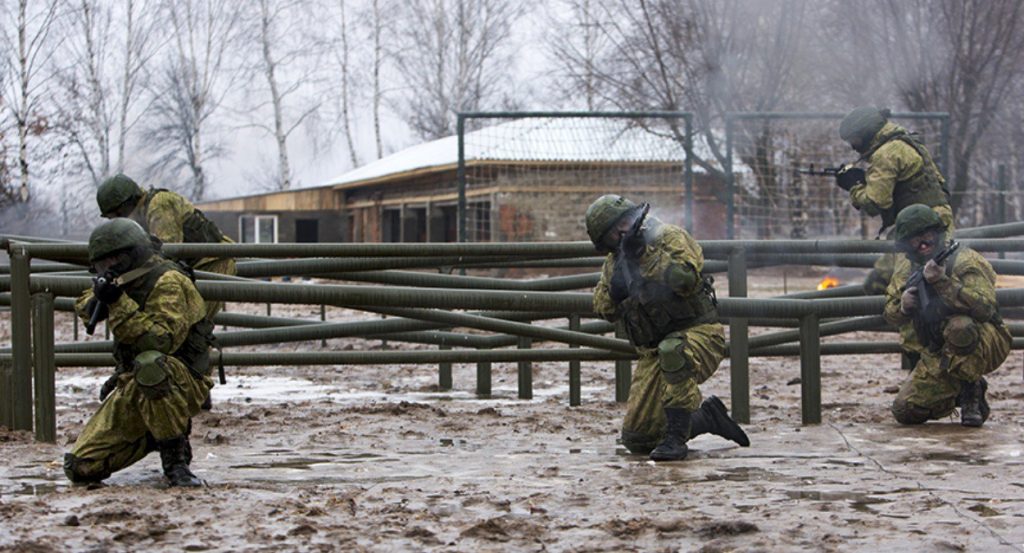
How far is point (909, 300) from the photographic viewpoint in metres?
7.11

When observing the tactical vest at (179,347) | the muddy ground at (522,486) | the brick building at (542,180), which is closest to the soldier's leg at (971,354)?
the muddy ground at (522,486)

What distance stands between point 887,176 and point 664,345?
2.51 meters

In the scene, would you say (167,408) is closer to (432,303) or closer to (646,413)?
(432,303)

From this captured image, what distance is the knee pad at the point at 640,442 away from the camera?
642 cm

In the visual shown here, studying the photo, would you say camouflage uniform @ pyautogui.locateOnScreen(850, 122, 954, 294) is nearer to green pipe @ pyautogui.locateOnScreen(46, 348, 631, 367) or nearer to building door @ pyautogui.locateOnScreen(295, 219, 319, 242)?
green pipe @ pyautogui.locateOnScreen(46, 348, 631, 367)

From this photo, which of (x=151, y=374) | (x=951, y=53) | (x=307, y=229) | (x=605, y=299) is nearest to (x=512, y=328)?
(x=605, y=299)

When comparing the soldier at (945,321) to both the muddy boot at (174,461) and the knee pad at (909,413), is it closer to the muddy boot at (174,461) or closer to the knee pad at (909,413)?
the knee pad at (909,413)

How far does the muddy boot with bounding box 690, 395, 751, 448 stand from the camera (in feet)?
21.2

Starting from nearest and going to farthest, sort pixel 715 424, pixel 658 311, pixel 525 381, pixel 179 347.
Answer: pixel 179 347 < pixel 658 311 < pixel 715 424 < pixel 525 381

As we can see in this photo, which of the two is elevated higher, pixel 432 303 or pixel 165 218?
pixel 165 218

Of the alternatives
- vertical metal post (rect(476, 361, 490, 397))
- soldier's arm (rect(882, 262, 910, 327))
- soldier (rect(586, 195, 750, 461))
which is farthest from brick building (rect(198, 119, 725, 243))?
soldier (rect(586, 195, 750, 461))

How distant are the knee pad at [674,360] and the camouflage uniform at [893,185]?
91.7 inches

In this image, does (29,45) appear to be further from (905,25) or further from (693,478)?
(693,478)

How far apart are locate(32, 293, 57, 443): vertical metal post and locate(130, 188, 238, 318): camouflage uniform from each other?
1.59 meters
